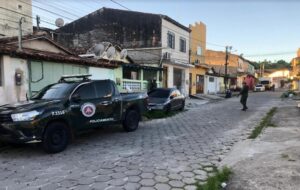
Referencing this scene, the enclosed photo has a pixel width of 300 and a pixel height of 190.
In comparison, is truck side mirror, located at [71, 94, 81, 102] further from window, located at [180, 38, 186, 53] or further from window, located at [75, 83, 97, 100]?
window, located at [180, 38, 186, 53]

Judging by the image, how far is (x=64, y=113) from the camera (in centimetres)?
756

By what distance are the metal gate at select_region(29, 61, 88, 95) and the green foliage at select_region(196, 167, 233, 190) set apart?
838 centimetres

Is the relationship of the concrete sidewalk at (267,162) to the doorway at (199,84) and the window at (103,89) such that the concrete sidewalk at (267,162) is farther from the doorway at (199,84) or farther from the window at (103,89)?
the doorway at (199,84)

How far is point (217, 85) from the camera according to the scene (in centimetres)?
4278

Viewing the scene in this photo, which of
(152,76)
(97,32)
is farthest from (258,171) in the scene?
(97,32)

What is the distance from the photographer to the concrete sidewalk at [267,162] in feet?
15.8

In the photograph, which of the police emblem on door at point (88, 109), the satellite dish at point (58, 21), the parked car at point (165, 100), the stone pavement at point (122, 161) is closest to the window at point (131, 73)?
the parked car at point (165, 100)

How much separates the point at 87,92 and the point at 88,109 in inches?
23.8

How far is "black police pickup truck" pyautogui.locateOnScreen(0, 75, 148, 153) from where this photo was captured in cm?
679

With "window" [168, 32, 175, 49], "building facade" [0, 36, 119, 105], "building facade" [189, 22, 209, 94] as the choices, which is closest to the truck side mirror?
"building facade" [0, 36, 119, 105]

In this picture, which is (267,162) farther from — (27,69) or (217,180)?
(27,69)

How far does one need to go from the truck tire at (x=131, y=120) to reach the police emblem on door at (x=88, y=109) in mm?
1880

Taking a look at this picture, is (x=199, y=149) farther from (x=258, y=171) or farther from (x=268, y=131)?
(x=268, y=131)

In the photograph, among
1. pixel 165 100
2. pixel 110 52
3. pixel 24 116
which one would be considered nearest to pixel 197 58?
pixel 110 52
